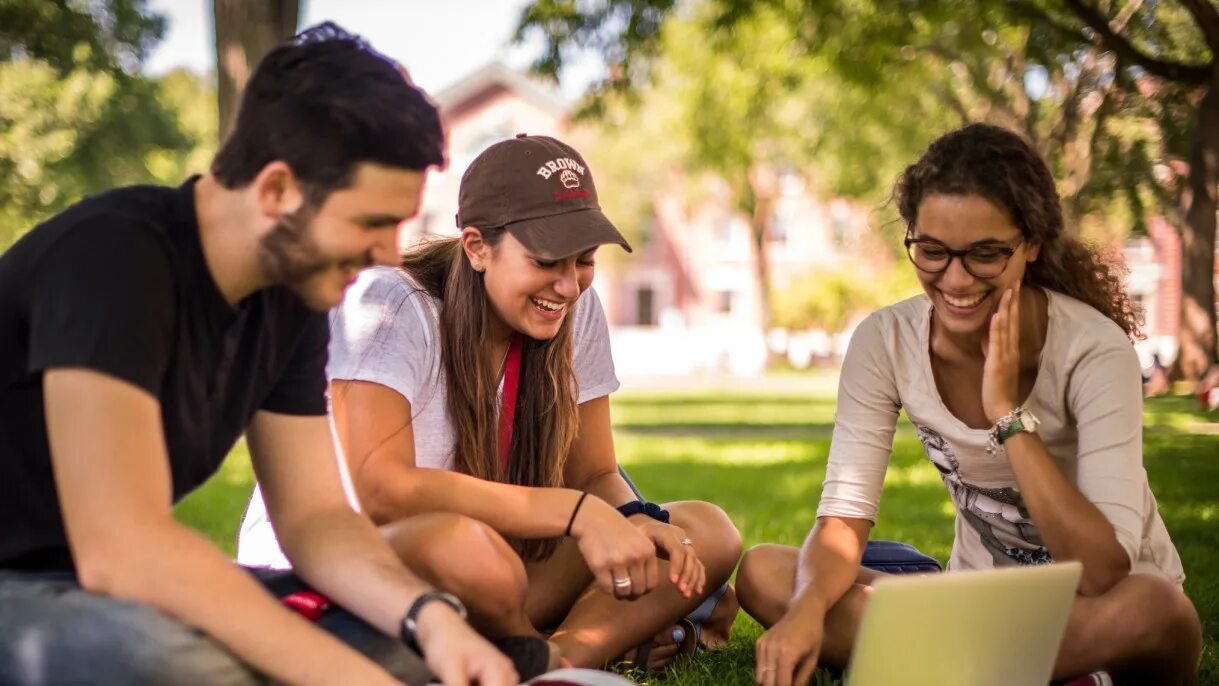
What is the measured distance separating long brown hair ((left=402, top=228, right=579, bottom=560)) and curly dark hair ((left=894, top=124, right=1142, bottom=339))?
1035 mm

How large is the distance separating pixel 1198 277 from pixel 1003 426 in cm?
1469

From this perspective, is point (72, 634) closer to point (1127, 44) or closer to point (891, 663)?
point (891, 663)

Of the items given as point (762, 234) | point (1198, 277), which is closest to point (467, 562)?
point (1198, 277)

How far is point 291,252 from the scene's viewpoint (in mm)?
2240

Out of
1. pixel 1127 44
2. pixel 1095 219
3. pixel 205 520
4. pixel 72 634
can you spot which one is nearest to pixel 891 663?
pixel 72 634

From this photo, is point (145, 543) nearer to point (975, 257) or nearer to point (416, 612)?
point (416, 612)

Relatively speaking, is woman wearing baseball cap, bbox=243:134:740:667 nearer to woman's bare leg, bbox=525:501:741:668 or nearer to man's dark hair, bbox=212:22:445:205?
woman's bare leg, bbox=525:501:741:668

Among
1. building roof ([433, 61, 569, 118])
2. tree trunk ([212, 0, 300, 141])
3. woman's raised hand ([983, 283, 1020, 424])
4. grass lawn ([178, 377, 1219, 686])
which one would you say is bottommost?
grass lawn ([178, 377, 1219, 686])

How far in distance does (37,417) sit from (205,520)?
603 centimetres

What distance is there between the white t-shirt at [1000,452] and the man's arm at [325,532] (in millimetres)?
1452

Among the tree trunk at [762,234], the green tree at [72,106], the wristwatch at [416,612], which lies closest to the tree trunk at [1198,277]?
the wristwatch at [416,612]

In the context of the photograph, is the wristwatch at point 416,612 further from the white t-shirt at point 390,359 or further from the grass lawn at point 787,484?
the grass lawn at point 787,484

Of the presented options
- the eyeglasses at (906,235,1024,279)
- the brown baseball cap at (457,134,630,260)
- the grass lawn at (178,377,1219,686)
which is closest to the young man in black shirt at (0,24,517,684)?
the brown baseball cap at (457,134,630,260)

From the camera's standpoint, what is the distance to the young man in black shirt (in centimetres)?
207
